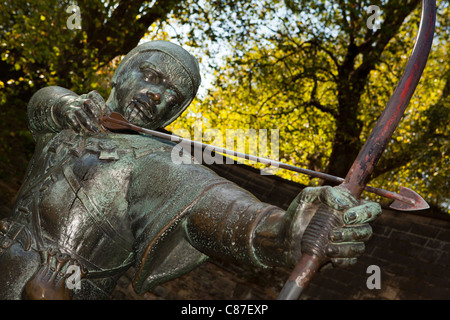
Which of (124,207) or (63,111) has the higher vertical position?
(63,111)

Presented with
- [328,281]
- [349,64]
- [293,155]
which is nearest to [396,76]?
[349,64]

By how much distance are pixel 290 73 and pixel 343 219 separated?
9990 millimetres

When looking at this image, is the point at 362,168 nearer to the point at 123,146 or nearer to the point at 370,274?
the point at 123,146

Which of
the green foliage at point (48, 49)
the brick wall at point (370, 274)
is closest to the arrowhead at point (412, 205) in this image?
the brick wall at point (370, 274)

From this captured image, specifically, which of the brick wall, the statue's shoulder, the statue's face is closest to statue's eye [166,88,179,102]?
the statue's face

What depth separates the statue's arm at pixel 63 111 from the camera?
221cm

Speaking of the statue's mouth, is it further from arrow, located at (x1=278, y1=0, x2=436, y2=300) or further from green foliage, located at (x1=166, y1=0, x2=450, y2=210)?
green foliage, located at (x1=166, y1=0, x2=450, y2=210)

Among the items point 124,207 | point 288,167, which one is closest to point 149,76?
point 124,207

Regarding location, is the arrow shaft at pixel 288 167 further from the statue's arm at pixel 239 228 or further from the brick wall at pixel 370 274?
the brick wall at pixel 370 274

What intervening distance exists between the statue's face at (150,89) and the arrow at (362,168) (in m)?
1.08

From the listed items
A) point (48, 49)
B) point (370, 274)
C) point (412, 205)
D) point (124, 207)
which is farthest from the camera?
point (48, 49)

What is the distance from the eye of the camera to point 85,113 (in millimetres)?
2213

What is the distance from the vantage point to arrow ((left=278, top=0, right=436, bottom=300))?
1.38m

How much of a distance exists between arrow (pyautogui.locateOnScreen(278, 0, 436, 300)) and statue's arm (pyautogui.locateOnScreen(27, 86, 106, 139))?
1.21 meters
